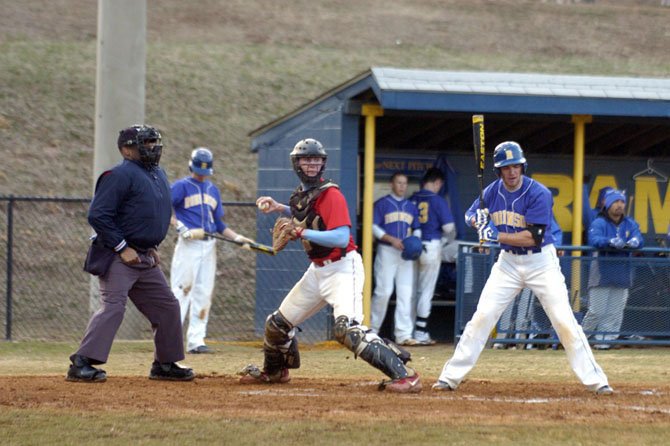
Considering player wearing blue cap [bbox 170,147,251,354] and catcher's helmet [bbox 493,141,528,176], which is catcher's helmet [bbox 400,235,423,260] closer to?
player wearing blue cap [bbox 170,147,251,354]

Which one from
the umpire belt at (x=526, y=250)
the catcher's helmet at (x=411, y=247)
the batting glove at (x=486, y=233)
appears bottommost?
the catcher's helmet at (x=411, y=247)

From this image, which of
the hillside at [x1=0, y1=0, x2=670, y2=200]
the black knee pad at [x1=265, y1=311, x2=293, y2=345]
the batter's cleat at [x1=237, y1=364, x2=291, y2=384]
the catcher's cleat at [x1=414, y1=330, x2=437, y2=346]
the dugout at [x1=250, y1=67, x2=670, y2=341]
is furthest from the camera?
the hillside at [x1=0, y1=0, x2=670, y2=200]

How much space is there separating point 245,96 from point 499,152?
712 inches

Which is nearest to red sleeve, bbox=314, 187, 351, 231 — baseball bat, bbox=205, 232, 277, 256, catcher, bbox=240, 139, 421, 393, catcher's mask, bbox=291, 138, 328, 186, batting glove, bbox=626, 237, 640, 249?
catcher, bbox=240, 139, 421, 393

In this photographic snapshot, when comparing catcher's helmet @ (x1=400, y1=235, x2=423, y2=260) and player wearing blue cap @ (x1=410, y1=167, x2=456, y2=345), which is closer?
catcher's helmet @ (x1=400, y1=235, x2=423, y2=260)

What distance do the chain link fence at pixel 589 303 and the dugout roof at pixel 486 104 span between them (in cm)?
163

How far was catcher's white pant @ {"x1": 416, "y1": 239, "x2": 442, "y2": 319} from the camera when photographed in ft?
47.4

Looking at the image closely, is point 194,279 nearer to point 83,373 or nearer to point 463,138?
point 83,373

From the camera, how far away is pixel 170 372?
31.8 ft

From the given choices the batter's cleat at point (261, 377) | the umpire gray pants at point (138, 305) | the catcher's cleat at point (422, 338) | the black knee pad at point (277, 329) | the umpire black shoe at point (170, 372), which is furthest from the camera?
the catcher's cleat at point (422, 338)

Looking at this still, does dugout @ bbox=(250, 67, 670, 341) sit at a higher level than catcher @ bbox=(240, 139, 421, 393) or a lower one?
higher

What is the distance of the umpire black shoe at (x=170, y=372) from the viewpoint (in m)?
9.66

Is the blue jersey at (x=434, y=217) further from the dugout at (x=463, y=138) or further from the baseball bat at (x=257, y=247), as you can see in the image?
the baseball bat at (x=257, y=247)

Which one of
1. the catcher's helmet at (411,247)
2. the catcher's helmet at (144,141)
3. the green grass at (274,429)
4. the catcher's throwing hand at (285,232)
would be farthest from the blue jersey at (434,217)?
the green grass at (274,429)
